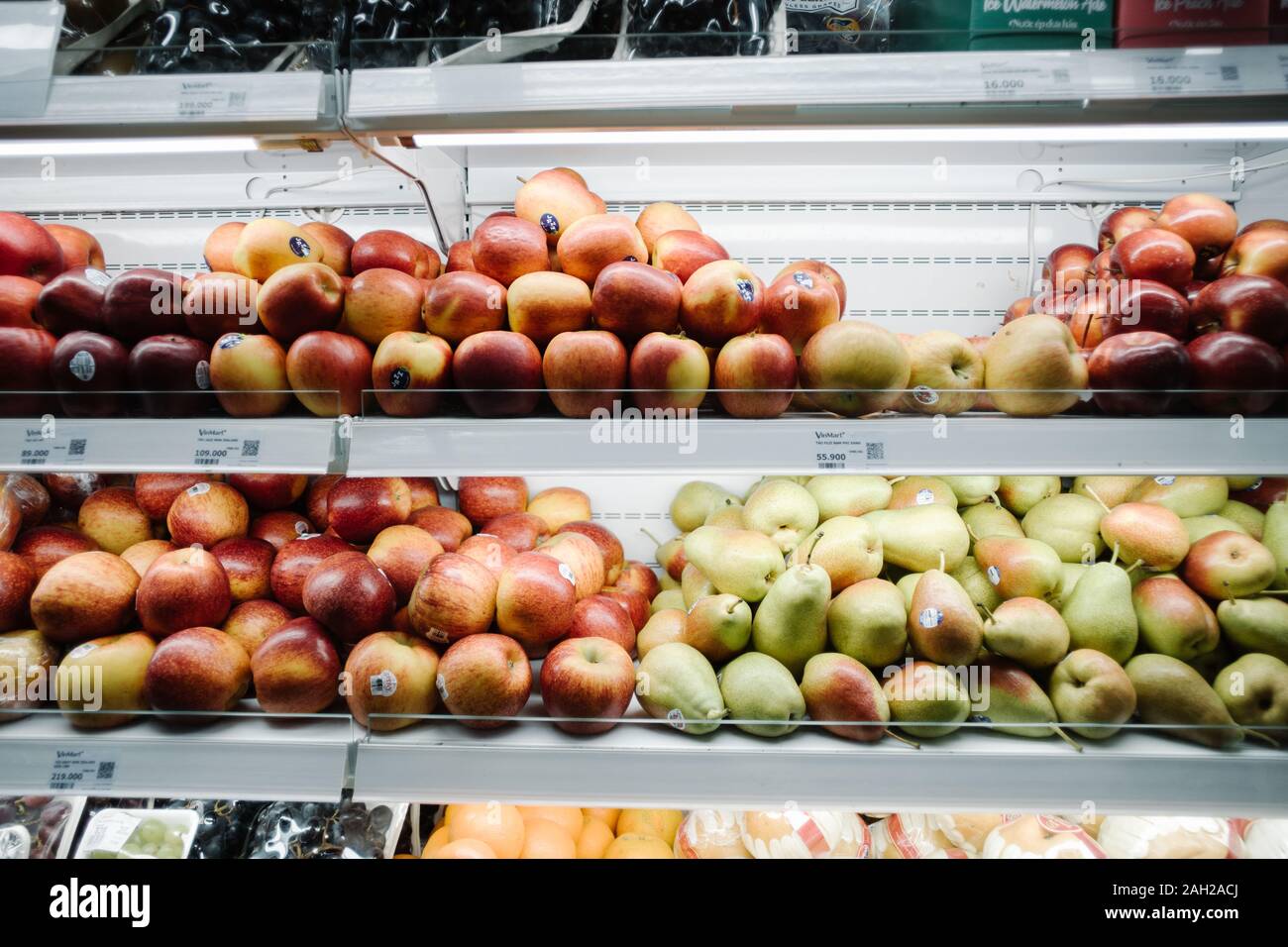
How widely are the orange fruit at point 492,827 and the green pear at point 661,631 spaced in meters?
0.36

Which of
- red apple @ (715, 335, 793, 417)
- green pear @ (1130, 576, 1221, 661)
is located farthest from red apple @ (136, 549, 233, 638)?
green pear @ (1130, 576, 1221, 661)

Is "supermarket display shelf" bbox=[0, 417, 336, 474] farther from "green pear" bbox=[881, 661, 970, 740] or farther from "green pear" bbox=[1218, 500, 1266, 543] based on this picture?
"green pear" bbox=[1218, 500, 1266, 543]

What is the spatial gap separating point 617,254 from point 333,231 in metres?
0.52

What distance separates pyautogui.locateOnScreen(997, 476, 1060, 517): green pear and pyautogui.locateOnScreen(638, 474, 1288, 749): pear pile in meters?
0.07

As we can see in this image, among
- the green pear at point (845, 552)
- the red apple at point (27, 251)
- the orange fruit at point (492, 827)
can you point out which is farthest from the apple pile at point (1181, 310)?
the red apple at point (27, 251)

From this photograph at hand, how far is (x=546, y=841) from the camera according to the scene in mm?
1197

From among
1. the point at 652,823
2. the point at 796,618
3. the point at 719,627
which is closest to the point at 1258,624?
the point at 796,618

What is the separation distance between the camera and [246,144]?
0.99 metres

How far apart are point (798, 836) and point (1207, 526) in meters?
0.85

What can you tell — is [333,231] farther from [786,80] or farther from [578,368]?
[786,80]

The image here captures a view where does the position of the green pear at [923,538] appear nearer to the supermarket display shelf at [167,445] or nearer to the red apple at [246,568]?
the supermarket display shelf at [167,445]

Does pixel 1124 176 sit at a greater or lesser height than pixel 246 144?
greater

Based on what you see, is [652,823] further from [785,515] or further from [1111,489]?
[1111,489]
